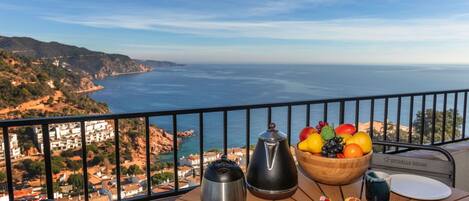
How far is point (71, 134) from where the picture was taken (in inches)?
112

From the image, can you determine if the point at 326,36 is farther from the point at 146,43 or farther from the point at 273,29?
the point at 146,43

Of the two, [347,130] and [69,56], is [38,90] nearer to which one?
[69,56]

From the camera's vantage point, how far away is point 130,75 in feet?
52.7

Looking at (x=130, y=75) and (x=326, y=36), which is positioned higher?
(x=326, y=36)

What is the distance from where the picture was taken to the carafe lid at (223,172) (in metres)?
1.00

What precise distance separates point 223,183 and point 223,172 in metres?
0.03

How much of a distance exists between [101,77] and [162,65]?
12.2 ft

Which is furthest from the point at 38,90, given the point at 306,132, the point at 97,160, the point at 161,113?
the point at 306,132

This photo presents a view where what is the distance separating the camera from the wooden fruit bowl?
3.92 ft

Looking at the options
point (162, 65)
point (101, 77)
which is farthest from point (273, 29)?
point (101, 77)

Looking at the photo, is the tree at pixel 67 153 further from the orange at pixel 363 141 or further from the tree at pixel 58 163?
the orange at pixel 363 141

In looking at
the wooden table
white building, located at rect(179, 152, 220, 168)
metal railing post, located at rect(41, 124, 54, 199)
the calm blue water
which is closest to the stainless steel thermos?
the wooden table

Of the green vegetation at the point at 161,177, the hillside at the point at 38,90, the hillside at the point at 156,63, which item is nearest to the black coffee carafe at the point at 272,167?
the green vegetation at the point at 161,177

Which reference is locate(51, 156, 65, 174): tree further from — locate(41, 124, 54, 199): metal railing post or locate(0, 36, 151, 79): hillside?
locate(0, 36, 151, 79): hillside
